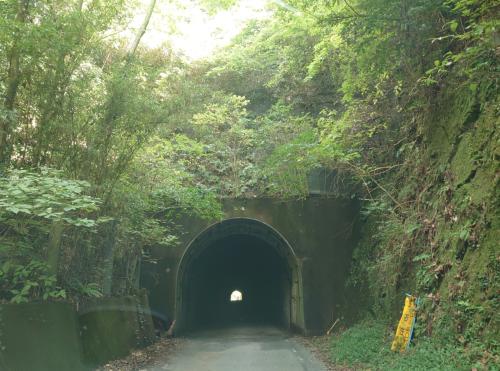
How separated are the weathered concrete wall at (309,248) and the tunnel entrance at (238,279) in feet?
1.02

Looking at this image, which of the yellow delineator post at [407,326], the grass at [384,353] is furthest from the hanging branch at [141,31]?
the grass at [384,353]

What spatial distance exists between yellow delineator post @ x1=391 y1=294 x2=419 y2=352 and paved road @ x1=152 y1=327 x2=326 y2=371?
168 cm

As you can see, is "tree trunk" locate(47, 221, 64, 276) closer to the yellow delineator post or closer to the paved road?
the paved road

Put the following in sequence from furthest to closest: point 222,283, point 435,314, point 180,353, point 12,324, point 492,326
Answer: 1. point 222,283
2. point 180,353
3. point 435,314
4. point 12,324
5. point 492,326

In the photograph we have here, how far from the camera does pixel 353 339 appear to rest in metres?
9.14

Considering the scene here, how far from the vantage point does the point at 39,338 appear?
18.8 ft

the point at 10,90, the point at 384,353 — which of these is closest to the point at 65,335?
the point at 10,90

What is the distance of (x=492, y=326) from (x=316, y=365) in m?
4.24

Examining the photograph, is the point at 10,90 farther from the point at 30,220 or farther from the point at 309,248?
the point at 309,248

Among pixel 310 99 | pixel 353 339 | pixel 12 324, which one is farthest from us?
pixel 310 99

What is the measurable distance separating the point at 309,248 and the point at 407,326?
22.2 ft

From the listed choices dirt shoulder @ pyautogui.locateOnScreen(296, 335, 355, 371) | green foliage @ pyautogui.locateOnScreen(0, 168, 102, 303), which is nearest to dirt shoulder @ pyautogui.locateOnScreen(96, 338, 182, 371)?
green foliage @ pyautogui.locateOnScreen(0, 168, 102, 303)

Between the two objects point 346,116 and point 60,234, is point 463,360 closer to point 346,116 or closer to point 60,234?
point 60,234

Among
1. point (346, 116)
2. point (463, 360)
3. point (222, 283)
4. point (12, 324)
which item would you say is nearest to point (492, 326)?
point (463, 360)
